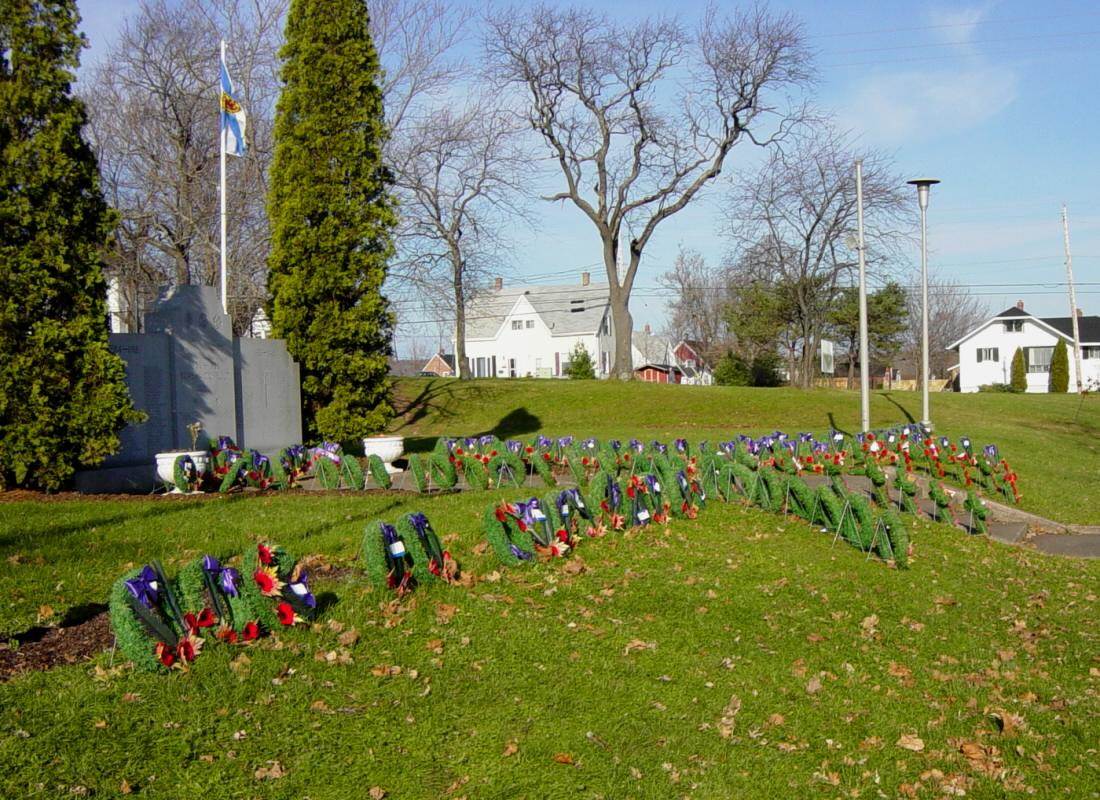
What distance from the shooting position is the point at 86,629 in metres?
5.32

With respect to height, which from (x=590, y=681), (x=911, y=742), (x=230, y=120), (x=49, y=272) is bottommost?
(x=911, y=742)

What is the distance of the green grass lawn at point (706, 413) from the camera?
78.6ft

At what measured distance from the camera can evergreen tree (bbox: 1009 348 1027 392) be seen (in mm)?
52031

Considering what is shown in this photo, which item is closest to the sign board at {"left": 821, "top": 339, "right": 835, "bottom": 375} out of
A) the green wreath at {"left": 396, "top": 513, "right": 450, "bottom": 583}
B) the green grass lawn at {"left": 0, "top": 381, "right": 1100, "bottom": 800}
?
the green grass lawn at {"left": 0, "top": 381, "right": 1100, "bottom": 800}

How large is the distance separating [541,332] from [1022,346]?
29517mm

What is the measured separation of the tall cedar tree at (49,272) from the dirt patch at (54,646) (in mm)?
6020

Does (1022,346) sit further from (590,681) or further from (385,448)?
(590,681)

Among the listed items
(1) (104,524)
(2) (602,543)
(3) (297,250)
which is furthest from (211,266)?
(2) (602,543)

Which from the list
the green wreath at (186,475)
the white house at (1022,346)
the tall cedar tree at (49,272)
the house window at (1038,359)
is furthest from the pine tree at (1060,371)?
the tall cedar tree at (49,272)

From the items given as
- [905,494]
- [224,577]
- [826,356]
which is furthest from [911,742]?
[826,356]

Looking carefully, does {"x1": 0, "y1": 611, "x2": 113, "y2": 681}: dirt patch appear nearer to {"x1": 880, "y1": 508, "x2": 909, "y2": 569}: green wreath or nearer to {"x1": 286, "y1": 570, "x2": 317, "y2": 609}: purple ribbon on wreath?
{"x1": 286, "y1": 570, "x2": 317, "y2": 609}: purple ribbon on wreath

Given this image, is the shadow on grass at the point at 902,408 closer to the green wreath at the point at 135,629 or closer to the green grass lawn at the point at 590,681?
the green grass lawn at the point at 590,681

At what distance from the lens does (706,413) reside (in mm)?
28641

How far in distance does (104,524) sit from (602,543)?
14.0 feet
